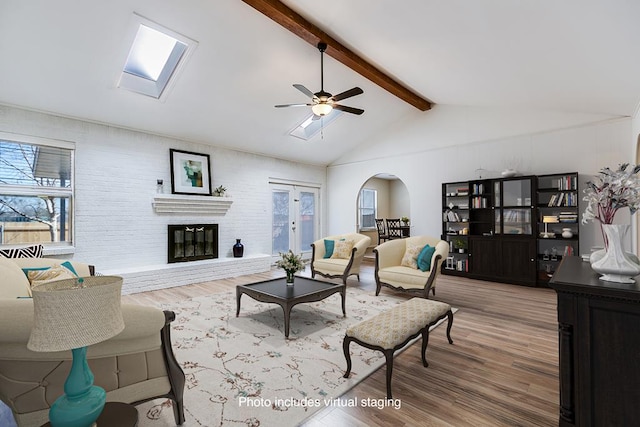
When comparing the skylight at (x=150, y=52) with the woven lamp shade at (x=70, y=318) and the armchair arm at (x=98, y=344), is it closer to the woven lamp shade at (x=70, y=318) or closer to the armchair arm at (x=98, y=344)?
the armchair arm at (x=98, y=344)

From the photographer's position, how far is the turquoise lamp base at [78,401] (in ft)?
3.82

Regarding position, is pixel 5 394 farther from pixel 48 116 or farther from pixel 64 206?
pixel 48 116

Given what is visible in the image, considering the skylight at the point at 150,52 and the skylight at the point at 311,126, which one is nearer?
the skylight at the point at 150,52

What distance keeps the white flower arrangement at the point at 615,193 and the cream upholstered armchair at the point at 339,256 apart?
362 centimetres

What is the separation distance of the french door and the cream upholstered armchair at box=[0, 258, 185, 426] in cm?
561

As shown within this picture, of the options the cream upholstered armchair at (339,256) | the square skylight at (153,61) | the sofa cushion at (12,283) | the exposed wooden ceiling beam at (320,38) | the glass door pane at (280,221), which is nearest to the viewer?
the sofa cushion at (12,283)

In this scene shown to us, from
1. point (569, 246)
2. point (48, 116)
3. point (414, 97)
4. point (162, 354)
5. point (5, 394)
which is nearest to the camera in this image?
point (5, 394)

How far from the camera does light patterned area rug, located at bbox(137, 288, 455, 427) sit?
2002 mm

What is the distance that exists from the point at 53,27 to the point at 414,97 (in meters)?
5.57

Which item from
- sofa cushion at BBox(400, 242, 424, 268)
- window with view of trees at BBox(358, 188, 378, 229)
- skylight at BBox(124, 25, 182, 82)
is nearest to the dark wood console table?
sofa cushion at BBox(400, 242, 424, 268)

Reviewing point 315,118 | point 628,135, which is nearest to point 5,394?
point 315,118

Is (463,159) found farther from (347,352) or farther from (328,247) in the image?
(347,352)

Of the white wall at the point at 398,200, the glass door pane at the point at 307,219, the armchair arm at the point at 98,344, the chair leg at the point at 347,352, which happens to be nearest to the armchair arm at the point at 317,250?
the glass door pane at the point at 307,219

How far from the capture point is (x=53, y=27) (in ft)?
11.0
